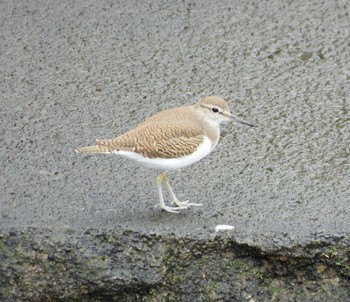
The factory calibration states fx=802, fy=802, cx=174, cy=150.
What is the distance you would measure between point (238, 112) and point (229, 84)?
437mm

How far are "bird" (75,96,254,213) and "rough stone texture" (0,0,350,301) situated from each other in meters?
0.35

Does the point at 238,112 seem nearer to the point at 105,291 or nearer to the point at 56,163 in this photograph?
the point at 56,163

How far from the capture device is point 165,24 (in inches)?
298

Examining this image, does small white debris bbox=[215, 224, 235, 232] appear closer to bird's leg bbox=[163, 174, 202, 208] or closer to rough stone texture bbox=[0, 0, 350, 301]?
rough stone texture bbox=[0, 0, 350, 301]

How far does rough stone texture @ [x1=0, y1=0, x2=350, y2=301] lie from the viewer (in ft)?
16.0

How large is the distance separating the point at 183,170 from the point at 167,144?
0.84 m

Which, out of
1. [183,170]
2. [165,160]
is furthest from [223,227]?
[183,170]

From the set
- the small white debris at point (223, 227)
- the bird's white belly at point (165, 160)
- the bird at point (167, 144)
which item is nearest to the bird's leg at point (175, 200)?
the bird at point (167, 144)

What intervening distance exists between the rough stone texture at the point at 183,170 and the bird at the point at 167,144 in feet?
1.16

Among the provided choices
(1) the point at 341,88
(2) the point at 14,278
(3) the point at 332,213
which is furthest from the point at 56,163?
(1) the point at 341,88

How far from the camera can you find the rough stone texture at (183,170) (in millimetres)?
4883

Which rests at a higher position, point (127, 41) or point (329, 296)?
point (127, 41)

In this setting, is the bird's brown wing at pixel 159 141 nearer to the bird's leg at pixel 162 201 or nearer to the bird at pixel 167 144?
the bird at pixel 167 144

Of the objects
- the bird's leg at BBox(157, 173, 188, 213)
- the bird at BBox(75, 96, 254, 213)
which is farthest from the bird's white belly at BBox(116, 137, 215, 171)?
the bird's leg at BBox(157, 173, 188, 213)
